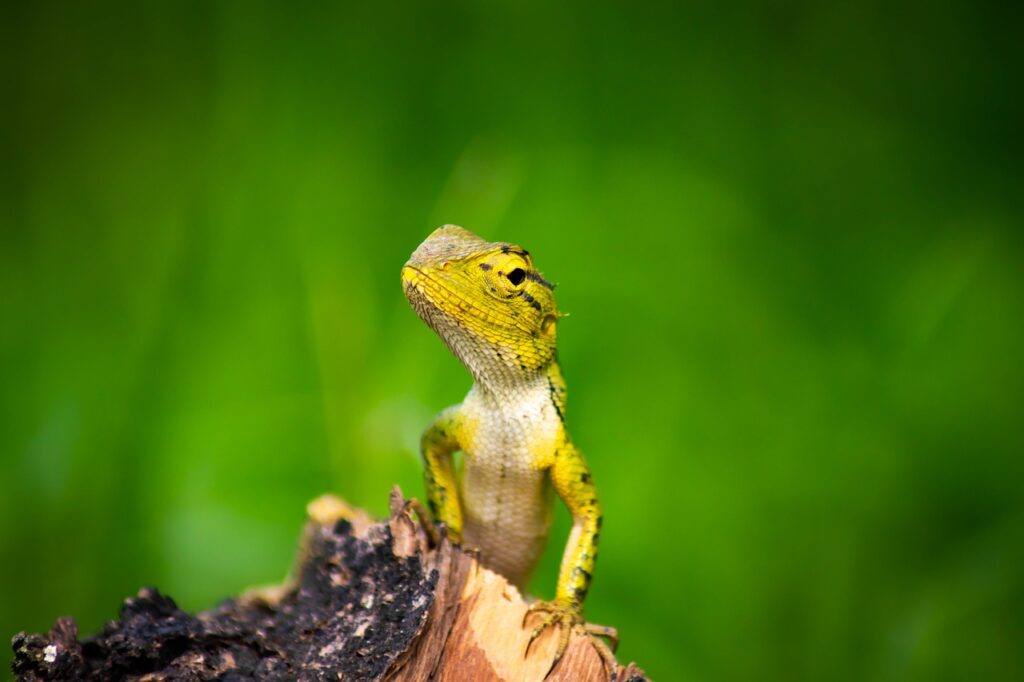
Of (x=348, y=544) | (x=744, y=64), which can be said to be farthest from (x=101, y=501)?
(x=744, y=64)

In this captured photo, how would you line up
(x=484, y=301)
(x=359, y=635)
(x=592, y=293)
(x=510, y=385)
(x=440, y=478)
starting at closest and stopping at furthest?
(x=359, y=635) → (x=484, y=301) → (x=510, y=385) → (x=440, y=478) → (x=592, y=293)

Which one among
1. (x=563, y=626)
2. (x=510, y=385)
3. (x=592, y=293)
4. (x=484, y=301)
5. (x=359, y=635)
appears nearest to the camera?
(x=359, y=635)

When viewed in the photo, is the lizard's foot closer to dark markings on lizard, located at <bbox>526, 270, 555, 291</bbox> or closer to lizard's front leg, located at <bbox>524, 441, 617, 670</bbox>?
lizard's front leg, located at <bbox>524, 441, 617, 670</bbox>

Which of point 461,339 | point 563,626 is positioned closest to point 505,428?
point 461,339

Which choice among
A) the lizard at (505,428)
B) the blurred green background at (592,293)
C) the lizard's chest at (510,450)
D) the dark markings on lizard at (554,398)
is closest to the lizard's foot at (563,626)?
the lizard at (505,428)

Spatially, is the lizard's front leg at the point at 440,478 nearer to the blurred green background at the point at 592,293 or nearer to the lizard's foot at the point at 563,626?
the lizard's foot at the point at 563,626

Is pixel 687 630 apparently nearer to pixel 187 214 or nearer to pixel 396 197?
pixel 396 197

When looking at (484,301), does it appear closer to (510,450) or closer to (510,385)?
(510,385)

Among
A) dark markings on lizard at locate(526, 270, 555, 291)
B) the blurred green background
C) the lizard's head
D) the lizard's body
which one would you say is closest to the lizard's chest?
the lizard's body

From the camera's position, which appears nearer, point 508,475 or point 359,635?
point 359,635
